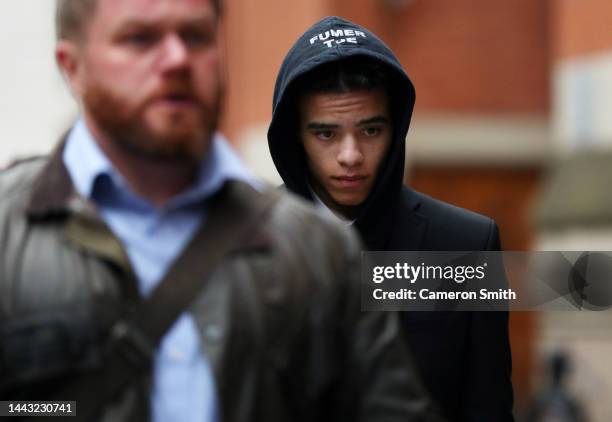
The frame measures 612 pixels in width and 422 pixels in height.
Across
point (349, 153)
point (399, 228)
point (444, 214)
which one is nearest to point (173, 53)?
point (349, 153)

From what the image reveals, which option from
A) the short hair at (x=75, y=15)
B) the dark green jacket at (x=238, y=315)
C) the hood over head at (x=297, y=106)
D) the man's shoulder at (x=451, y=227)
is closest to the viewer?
the dark green jacket at (x=238, y=315)

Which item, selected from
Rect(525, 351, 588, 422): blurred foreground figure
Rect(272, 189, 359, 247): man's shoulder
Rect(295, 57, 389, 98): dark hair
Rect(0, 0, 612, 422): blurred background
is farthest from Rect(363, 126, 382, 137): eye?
Rect(0, 0, 612, 422): blurred background

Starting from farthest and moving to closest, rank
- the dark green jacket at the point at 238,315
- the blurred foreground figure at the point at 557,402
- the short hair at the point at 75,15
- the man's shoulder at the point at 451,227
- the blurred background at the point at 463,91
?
the blurred background at the point at 463,91 < the blurred foreground figure at the point at 557,402 < the man's shoulder at the point at 451,227 < the short hair at the point at 75,15 < the dark green jacket at the point at 238,315

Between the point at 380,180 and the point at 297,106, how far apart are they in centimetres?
37

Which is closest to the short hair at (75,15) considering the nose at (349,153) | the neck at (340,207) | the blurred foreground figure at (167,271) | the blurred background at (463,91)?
the blurred foreground figure at (167,271)

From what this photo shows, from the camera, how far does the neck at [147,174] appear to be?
2479mm

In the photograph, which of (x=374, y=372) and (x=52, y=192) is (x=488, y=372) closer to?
(x=374, y=372)

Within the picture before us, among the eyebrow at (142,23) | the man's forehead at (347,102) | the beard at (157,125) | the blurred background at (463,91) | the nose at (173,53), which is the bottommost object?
the beard at (157,125)

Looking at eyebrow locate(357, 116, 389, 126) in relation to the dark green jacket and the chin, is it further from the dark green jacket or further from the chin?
the dark green jacket

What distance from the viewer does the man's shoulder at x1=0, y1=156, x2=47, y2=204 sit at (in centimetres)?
255

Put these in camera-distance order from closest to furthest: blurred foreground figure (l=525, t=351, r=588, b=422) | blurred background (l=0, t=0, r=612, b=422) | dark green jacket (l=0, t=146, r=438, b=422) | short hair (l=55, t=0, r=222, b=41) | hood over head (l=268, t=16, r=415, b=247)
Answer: dark green jacket (l=0, t=146, r=438, b=422), short hair (l=55, t=0, r=222, b=41), hood over head (l=268, t=16, r=415, b=247), blurred foreground figure (l=525, t=351, r=588, b=422), blurred background (l=0, t=0, r=612, b=422)

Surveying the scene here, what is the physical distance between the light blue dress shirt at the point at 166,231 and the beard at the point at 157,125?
0.07m

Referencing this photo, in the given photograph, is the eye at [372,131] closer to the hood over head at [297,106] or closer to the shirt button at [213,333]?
the hood over head at [297,106]

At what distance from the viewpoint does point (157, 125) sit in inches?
95.1
